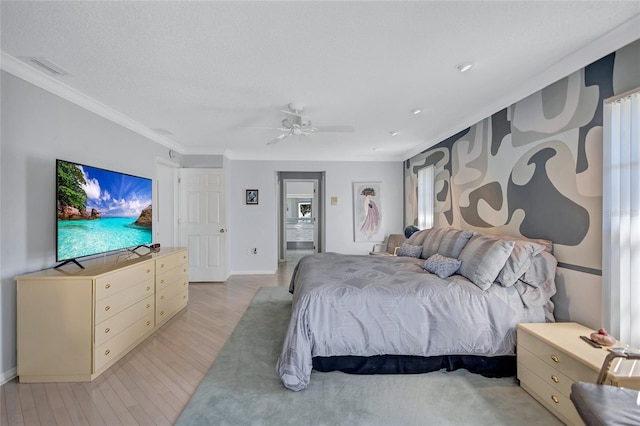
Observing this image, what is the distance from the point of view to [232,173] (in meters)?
5.51

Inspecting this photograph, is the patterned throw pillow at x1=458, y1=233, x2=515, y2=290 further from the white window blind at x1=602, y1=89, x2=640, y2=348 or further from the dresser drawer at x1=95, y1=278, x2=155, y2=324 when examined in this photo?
the dresser drawer at x1=95, y1=278, x2=155, y2=324

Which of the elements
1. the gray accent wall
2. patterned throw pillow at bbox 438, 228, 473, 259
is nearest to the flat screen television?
patterned throw pillow at bbox 438, 228, 473, 259

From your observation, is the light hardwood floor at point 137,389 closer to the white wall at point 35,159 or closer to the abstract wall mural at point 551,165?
the white wall at point 35,159

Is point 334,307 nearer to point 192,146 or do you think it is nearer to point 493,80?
point 493,80

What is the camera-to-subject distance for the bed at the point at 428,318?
2.06m

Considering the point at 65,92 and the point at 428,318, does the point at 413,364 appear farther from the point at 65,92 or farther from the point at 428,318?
the point at 65,92

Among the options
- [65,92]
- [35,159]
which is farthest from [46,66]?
[35,159]

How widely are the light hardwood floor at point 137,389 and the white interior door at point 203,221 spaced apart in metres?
1.89

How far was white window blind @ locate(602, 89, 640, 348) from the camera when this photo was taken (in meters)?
1.69

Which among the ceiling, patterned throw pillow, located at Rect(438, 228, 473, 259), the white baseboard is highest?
the ceiling

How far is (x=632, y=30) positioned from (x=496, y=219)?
67.4 inches

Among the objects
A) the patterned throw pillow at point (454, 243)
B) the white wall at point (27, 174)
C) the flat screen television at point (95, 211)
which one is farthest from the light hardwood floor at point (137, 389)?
the patterned throw pillow at point (454, 243)

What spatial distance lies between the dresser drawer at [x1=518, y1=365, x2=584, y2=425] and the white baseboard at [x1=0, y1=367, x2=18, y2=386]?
3.76 m

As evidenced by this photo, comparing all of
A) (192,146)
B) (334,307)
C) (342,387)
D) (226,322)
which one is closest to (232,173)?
(192,146)
